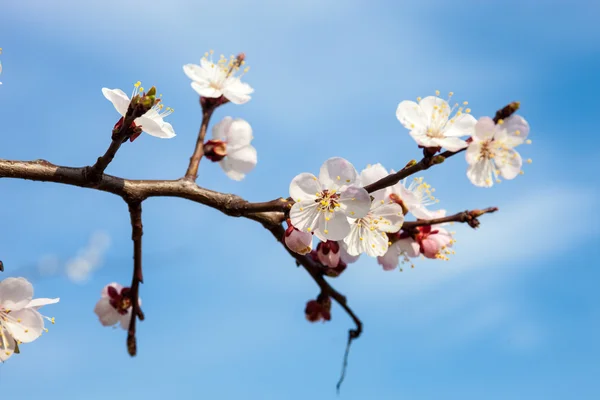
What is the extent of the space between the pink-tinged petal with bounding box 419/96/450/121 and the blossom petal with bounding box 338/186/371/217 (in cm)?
45

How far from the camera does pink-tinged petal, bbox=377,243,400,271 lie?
3.37 m

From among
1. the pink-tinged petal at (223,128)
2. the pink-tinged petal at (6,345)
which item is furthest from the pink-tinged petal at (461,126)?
the pink-tinged petal at (6,345)

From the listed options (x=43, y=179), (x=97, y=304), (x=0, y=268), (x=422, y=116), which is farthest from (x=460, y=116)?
(x=97, y=304)

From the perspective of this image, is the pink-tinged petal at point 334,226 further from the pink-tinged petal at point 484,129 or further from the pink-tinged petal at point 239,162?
the pink-tinged petal at point 239,162

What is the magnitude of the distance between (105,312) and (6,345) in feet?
3.77

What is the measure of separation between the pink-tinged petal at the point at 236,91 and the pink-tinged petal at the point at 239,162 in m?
0.29

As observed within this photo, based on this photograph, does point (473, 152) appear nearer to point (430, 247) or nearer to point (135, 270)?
point (430, 247)

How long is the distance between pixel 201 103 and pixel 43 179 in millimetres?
1213

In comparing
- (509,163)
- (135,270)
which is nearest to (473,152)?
(509,163)

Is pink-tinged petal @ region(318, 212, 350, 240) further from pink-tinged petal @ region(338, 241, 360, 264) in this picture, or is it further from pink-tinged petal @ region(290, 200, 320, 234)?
pink-tinged petal @ region(338, 241, 360, 264)

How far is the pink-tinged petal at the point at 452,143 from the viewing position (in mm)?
2400

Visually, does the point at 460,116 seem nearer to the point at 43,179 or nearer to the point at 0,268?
the point at 43,179

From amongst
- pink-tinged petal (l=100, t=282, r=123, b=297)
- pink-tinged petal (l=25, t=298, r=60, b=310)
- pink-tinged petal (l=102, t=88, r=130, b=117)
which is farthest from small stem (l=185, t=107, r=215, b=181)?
pink-tinged petal (l=100, t=282, r=123, b=297)

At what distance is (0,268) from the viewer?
8.41 feet
